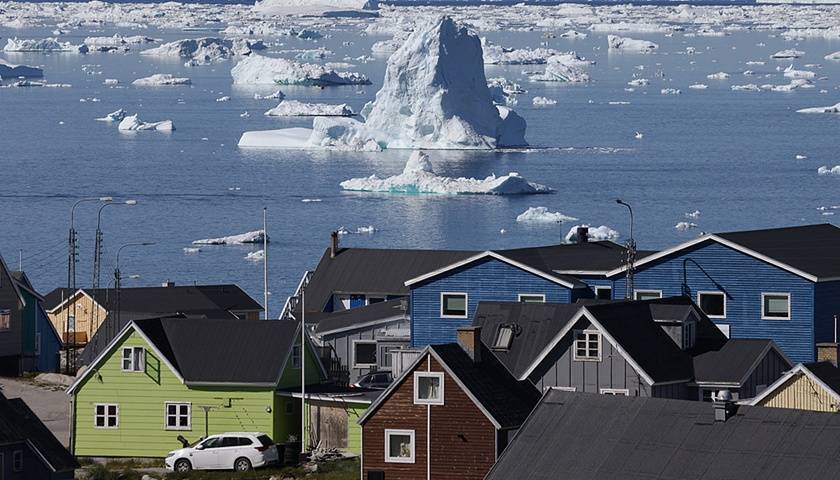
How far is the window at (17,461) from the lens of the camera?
27281mm

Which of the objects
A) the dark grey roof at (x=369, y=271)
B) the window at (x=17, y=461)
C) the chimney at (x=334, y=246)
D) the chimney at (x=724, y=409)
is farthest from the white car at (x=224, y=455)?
the chimney at (x=334, y=246)

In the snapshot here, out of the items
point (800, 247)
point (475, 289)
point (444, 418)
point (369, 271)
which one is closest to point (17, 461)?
point (444, 418)

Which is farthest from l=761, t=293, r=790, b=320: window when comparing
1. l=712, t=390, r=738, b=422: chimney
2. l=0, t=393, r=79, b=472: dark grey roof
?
l=712, t=390, r=738, b=422: chimney

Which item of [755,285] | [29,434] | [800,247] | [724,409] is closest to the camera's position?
[724,409]

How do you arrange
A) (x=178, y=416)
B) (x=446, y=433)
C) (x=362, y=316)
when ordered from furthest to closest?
(x=362, y=316), (x=178, y=416), (x=446, y=433)

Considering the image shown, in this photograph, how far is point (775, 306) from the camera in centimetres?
3628

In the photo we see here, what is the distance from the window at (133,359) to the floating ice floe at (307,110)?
119 m

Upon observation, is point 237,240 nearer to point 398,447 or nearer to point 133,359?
point 133,359

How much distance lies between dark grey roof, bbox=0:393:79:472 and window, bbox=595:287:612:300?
12.6m

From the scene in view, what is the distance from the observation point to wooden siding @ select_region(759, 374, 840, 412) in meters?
25.7

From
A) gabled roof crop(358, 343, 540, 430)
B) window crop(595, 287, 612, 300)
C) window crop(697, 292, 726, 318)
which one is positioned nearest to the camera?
gabled roof crop(358, 343, 540, 430)

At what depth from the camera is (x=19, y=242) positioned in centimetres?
8881

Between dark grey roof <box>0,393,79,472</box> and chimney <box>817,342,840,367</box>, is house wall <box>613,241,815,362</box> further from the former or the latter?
dark grey roof <box>0,393,79,472</box>

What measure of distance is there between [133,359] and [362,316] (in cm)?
726
